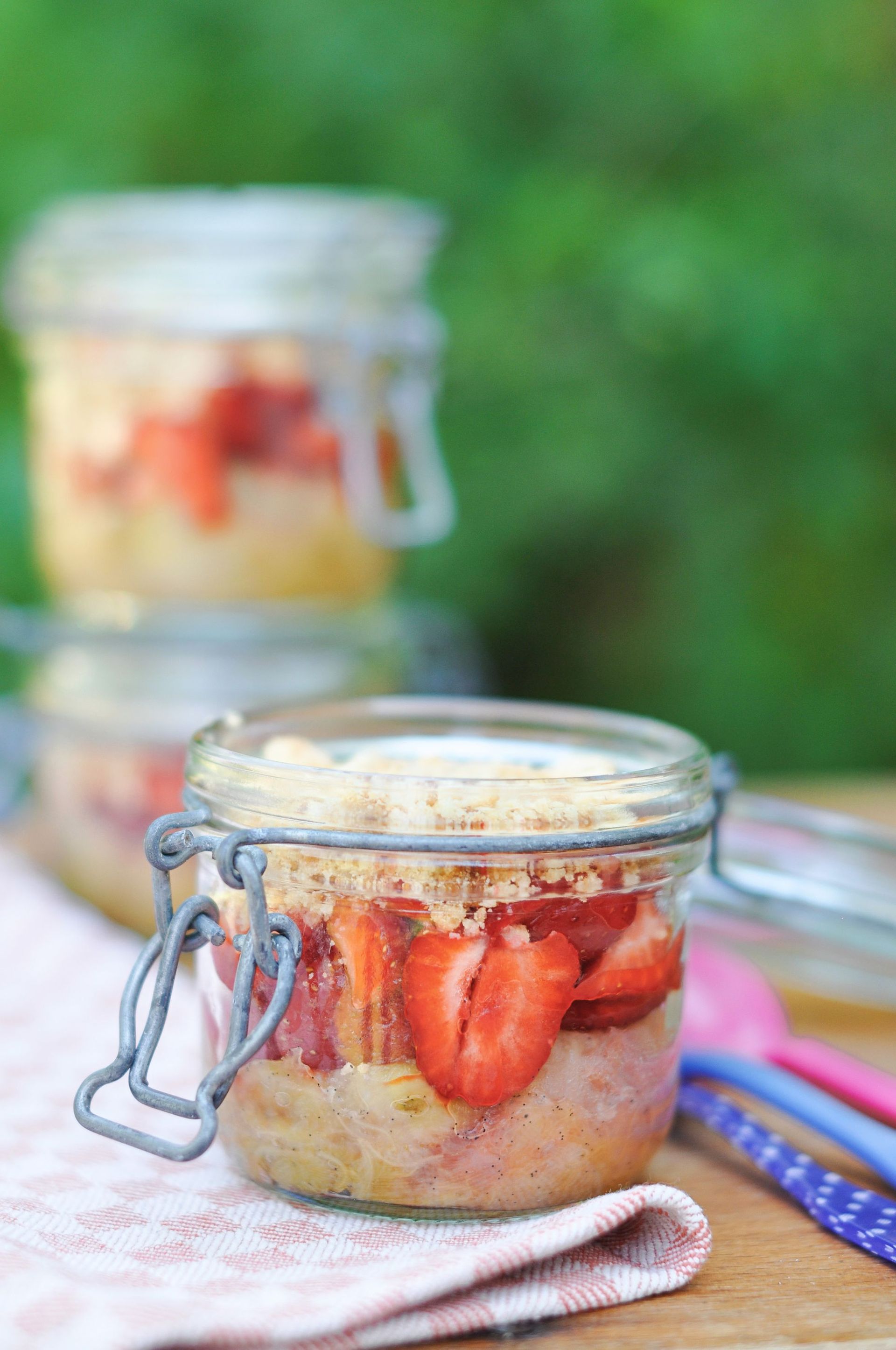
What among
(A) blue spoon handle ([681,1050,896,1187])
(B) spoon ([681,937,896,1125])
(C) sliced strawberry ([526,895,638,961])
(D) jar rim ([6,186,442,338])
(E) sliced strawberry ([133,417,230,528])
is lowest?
(B) spoon ([681,937,896,1125])

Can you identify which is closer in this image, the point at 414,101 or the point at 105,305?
the point at 105,305

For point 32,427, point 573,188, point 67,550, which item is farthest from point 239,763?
point 573,188

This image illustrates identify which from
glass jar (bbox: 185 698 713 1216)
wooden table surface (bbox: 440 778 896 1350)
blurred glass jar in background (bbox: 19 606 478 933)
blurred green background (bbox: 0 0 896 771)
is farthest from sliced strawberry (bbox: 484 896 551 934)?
blurred green background (bbox: 0 0 896 771)

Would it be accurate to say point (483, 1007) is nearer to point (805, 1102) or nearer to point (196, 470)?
point (805, 1102)

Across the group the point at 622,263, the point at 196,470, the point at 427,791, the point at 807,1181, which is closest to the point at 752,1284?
the point at 807,1181

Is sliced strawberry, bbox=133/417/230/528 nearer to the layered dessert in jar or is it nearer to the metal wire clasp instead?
the layered dessert in jar

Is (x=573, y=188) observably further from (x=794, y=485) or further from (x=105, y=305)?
(x=105, y=305)
